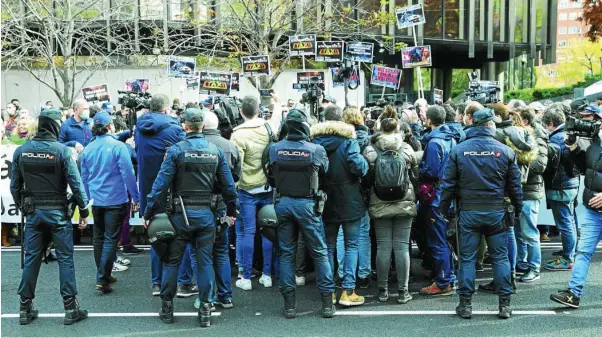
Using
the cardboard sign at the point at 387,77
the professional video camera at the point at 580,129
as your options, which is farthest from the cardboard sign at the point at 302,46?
the professional video camera at the point at 580,129

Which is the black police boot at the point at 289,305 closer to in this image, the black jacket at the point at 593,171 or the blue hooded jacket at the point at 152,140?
the blue hooded jacket at the point at 152,140

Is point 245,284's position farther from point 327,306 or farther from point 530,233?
point 530,233

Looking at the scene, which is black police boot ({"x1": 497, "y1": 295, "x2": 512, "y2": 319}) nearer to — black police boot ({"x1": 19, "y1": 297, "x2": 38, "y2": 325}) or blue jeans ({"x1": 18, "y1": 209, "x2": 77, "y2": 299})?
blue jeans ({"x1": 18, "y1": 209, "x2": 77, "y2": 299})

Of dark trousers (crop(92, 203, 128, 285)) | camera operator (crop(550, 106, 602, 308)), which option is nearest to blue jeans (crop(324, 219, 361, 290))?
camera operator (crop(550, 106, 602, 308))

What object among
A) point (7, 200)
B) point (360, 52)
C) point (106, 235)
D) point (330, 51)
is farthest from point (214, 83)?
point (106, 235)

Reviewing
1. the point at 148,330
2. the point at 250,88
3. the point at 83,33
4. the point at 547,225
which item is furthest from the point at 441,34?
the point at 148,330

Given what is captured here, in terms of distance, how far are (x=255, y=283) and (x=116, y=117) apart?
3905 mm

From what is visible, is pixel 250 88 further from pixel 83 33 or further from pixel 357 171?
pixel 357 171

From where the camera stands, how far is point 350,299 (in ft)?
23.8

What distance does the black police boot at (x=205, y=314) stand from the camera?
6656 mm

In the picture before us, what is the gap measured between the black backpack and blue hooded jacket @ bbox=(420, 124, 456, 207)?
1.10ft

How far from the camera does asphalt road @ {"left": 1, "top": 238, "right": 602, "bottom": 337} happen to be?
21.2ft

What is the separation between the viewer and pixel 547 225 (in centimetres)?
1053

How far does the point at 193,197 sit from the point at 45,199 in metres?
1.43
